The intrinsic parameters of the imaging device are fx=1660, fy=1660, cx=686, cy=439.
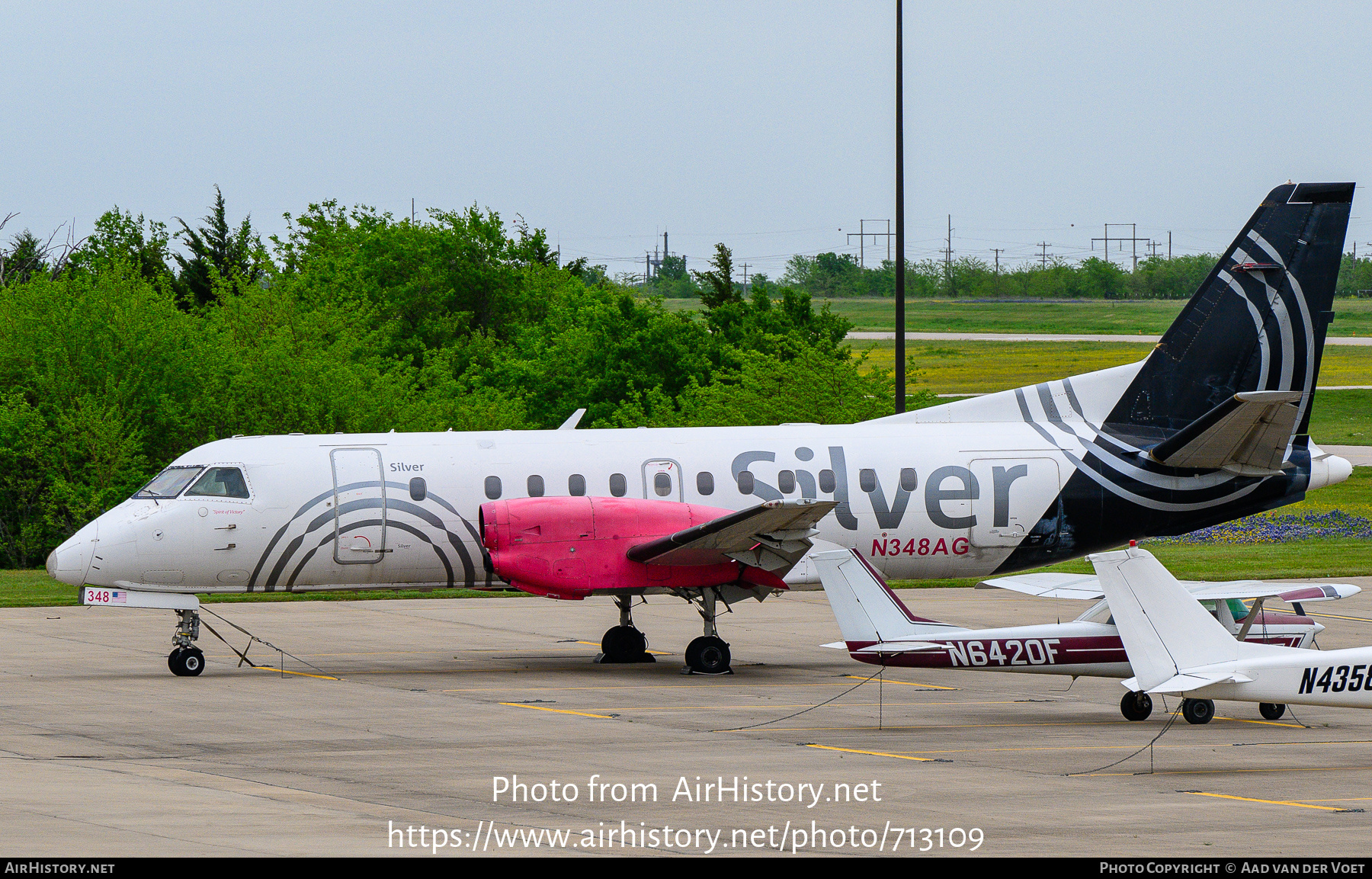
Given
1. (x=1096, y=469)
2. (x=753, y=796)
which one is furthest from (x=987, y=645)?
(x=1096, y=469)

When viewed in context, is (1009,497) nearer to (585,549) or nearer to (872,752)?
(585,549)

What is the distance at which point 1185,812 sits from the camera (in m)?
12.6

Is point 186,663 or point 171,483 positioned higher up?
point 171,483

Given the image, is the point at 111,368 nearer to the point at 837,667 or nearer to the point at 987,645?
the point at 837,667

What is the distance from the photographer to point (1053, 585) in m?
20.5

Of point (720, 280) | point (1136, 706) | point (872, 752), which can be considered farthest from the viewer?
point (720, 280)

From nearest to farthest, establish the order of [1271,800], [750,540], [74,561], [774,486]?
[1271,800], [750,540], [74,561], [774,486]

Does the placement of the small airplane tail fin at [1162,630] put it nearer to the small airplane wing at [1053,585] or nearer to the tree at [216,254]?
the small airplane wing at [1053,585]

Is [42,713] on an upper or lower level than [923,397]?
lower

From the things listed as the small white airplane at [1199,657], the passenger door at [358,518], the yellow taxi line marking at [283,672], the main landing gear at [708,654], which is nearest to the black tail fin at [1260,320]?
the main landing gear at [708,654]

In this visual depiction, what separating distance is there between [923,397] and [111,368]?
19.4 metres

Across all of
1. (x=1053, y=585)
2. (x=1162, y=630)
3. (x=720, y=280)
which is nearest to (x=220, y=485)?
(x=1053, y=585)

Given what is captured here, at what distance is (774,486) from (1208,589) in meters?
6.24

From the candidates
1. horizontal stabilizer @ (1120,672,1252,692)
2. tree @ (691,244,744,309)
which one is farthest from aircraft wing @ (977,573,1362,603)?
tree @ (691,244,744,309)
